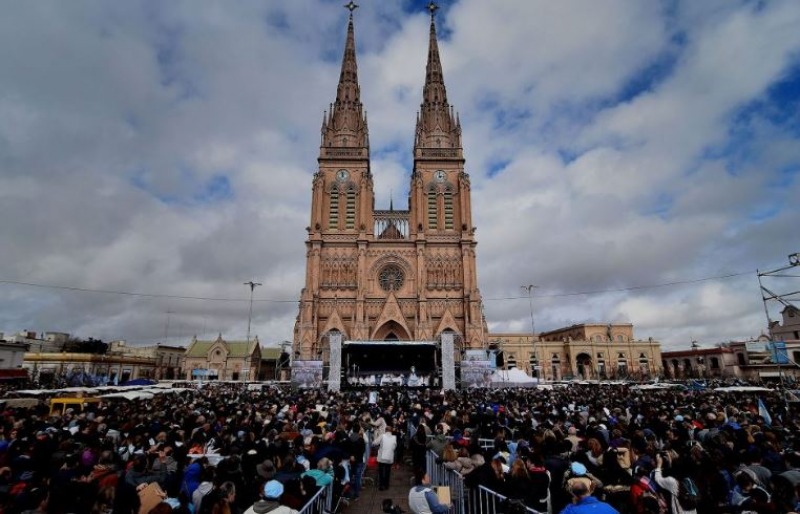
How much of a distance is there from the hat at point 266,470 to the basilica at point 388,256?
109 feet

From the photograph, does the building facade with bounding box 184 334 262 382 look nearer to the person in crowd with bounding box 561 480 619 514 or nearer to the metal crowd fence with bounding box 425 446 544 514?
the metal crowd fence with bounding box 425 446 544 514

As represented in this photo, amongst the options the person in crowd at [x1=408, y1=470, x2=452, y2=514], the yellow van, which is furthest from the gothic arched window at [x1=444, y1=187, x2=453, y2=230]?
the person in crowd at [x1=408, y1=470, x2=452, y2=514]

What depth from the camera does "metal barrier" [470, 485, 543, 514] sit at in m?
5.77

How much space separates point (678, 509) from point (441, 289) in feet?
146

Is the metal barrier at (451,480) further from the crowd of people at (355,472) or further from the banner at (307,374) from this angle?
the banner at (307,374)

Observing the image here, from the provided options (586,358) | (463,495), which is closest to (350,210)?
(586,358)

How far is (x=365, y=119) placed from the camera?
59.7 m

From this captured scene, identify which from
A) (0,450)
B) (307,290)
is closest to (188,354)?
(307,290)

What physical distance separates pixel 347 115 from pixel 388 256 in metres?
21.9

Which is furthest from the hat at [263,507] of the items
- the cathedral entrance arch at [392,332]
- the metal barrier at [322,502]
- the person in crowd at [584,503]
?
the cathedral entrance arch at [392,332]

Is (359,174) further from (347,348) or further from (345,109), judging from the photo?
(347,348)

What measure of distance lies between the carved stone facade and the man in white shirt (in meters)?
34.3

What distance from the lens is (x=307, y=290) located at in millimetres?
48031

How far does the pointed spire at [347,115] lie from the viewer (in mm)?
57344
